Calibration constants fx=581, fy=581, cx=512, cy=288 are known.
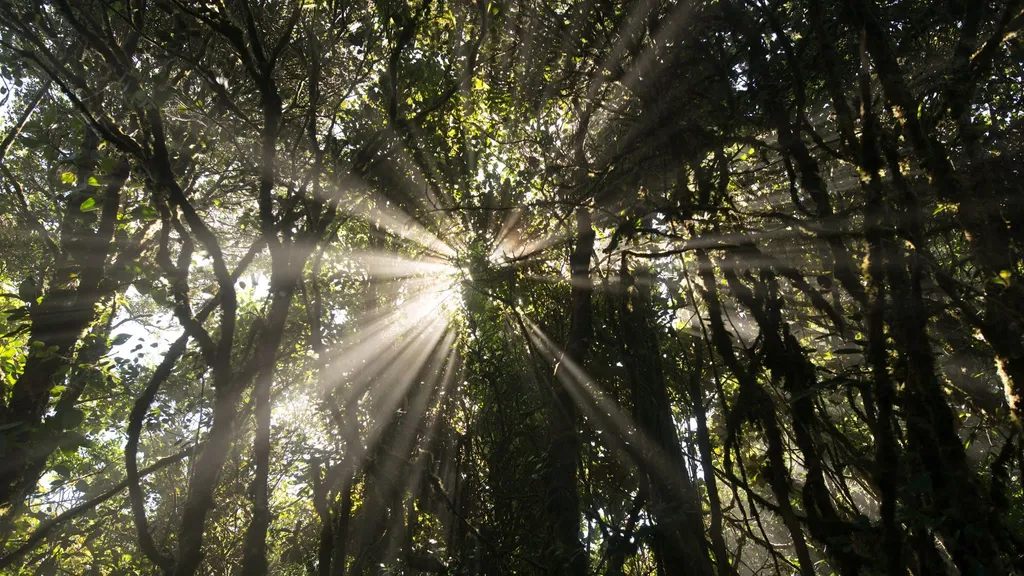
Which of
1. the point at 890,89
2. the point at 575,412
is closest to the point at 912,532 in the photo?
the point at 890,89

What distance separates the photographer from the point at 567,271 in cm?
484

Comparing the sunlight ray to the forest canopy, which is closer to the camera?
the forest canopy

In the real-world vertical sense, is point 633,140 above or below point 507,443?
above

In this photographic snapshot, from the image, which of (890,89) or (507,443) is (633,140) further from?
(507,443)

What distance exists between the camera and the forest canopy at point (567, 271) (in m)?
2.46

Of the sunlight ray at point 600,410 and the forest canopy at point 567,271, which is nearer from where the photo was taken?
the forest canopy at point 567,271

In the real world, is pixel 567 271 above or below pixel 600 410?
above

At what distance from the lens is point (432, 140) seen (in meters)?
5.30

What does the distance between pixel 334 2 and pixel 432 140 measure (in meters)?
1.35

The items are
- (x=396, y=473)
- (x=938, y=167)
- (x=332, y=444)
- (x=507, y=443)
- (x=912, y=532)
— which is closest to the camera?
(x=912, y=532)

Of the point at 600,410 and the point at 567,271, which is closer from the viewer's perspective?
the point at 600,410

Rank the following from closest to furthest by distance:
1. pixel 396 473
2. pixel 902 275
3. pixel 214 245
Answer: pixel 902 275, pixel 214 245, pixel 396 473

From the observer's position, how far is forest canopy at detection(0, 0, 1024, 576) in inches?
96.7

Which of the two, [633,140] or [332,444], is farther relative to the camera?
[332,444]
